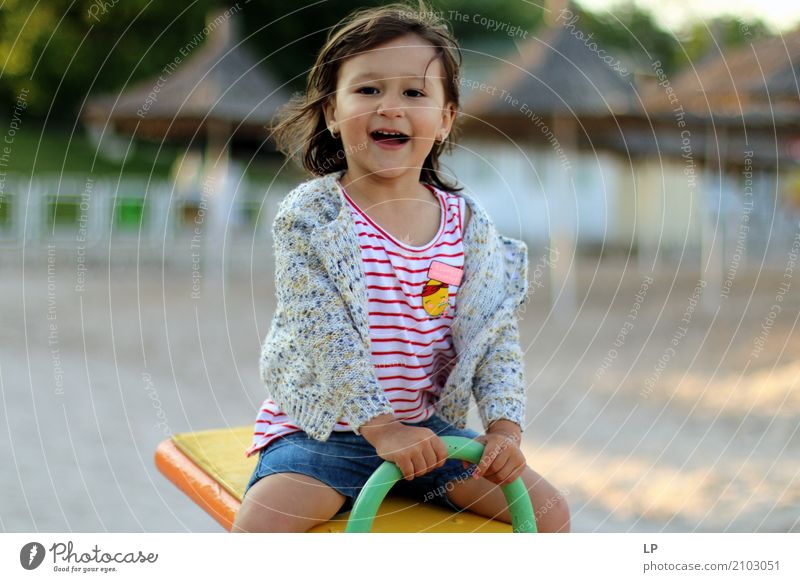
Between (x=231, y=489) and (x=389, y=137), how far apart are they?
65 centimetres

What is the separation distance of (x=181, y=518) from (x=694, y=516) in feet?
4.80

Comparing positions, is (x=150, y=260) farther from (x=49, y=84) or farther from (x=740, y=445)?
(x=49, y=84)

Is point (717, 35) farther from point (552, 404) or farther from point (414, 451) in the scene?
point (414, 451)

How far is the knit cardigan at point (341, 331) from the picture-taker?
55.9 inches

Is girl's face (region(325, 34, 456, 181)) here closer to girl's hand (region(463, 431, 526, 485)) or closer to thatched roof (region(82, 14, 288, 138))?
girl's hand (region(463, 431, 526, 485))

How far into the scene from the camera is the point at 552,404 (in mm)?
4203

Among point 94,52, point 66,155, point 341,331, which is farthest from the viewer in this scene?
point 94,52

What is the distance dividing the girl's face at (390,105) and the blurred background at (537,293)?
232 millimetres

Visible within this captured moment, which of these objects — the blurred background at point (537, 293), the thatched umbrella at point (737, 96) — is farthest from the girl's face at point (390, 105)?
the thatched umbrella at point (737, 96)

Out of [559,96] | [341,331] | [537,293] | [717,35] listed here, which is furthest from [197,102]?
[341,331]

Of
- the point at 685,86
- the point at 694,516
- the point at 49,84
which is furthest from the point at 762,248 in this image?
the point at 49,84

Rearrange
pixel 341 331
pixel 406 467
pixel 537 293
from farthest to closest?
pixel 537 293
pixel 341 331
pixel 406 467

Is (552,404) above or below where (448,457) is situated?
above

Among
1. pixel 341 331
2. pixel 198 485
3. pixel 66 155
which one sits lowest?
pixel 198 485
